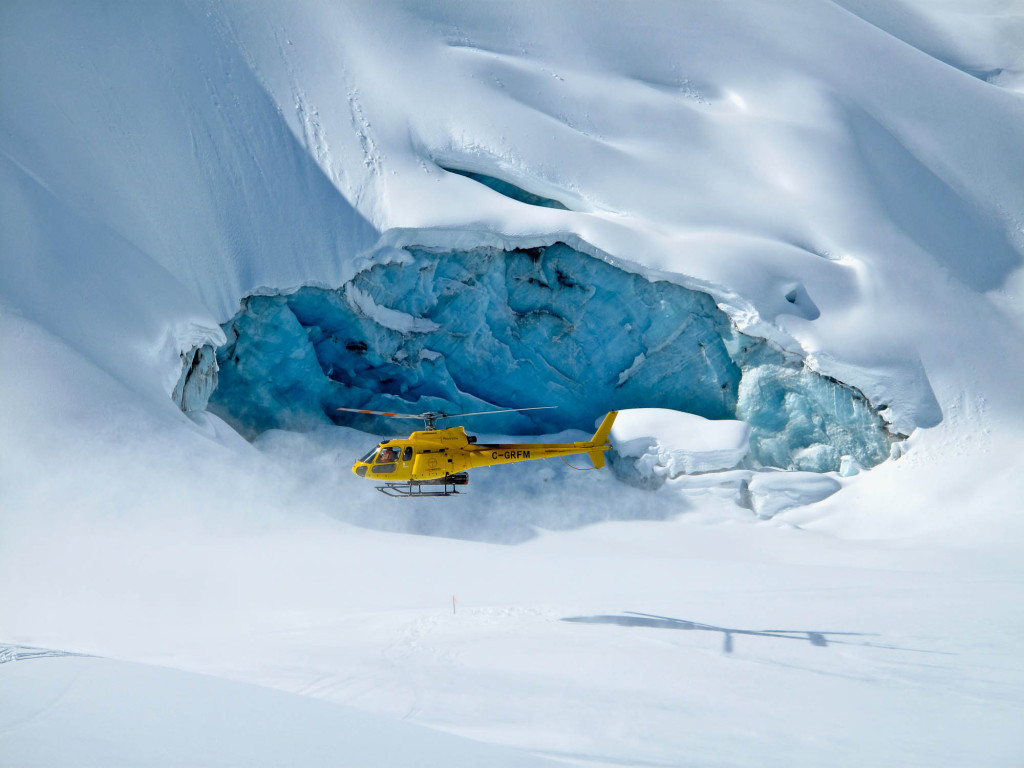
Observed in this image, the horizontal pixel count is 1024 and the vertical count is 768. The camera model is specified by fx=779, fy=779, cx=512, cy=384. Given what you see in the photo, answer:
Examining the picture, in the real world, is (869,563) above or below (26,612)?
above

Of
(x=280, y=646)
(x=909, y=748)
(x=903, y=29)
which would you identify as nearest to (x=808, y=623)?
(x=909, y=748)

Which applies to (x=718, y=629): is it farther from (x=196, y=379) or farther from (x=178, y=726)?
(x=196, y=379)

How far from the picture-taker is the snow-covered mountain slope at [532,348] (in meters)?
6.45

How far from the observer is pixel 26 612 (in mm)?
7098

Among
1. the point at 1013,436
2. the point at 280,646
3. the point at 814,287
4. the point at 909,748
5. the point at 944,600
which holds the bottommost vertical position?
the point at 909,748

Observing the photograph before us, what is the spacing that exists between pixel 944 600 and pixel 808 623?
1.62 meters

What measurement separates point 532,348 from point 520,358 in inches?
10.4

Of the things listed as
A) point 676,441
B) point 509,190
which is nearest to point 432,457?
point 676,441

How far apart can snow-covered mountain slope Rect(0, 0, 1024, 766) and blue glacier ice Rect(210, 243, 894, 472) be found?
0.42 ft

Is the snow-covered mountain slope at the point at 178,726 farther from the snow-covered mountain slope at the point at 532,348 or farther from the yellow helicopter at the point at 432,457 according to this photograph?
the yellow helicopter at the point at 432,457

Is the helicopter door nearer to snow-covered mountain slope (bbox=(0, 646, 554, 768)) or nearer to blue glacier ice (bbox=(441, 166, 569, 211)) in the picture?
snow-covered mountain slope (bbox=(0, 646, 554, 768))

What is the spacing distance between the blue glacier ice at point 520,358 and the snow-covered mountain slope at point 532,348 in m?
0.13

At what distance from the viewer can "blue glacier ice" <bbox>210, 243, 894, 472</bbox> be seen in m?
12.1

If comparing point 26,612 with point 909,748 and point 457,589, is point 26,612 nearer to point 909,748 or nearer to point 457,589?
point 457,589
